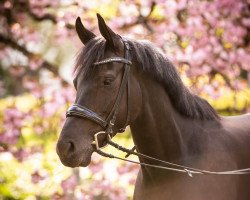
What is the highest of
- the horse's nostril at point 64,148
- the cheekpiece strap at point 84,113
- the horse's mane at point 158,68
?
the horse's mane at point 158,68

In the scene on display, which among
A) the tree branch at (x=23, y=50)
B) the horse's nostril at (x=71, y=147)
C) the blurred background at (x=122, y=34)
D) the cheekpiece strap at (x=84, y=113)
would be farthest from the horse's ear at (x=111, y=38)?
the tree branch at (x=23, y=50)

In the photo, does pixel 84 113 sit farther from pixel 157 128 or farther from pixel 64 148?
pixel 157 128

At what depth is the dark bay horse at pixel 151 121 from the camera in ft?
12.6

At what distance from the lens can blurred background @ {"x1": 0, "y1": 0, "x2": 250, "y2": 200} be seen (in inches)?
311

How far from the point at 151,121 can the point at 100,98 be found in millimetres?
496

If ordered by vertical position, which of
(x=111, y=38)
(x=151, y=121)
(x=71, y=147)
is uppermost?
(x=111, y=38)

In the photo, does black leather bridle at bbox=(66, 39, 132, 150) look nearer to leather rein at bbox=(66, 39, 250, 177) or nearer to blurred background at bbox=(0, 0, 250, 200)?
leather rein at bbox=(66, 39, 250, 177)

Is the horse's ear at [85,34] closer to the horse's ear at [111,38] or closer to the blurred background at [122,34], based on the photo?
the horse's ear at [111,38]

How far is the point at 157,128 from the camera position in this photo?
4.23m

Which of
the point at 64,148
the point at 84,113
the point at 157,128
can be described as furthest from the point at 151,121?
the point at 64,148

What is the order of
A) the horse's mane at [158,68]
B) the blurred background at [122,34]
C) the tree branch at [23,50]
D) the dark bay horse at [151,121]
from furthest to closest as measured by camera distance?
1. the tree branch at [23,50]
2. the blurred background at [122,34]
3. the horse's mane at [158,68]
4. the dark bay horse at [151,121]

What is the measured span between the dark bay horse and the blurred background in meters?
3.29

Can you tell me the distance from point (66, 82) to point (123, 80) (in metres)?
4.63

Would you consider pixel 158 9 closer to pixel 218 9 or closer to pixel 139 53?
pixel 218 9
